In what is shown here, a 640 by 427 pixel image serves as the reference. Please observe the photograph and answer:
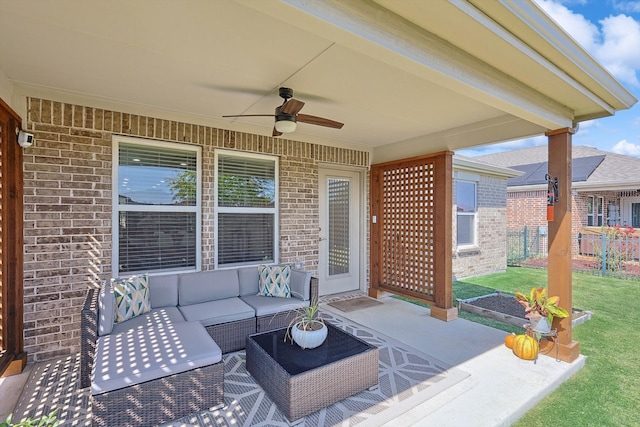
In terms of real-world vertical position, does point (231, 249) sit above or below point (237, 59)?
below

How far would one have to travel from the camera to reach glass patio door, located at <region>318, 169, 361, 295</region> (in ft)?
18.3

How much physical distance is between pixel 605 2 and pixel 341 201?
19.9 ft

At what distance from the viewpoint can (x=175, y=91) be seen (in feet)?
10.6

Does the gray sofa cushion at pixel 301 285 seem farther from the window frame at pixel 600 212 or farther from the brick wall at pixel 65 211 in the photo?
the window frame at pixel 600 212

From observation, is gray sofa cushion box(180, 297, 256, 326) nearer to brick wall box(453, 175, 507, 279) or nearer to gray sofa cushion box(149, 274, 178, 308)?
gray sofa cushion box(149, 274, 178, 308)

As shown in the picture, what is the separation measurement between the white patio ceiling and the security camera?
1.00 ft

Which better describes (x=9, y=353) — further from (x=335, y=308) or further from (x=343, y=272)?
(x=343, y=272)

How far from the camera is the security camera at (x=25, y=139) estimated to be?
298cm

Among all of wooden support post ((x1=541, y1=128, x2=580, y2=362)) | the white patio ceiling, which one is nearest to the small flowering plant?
wooden support post ((x1=541, y1=128, x2=580, y2=362))

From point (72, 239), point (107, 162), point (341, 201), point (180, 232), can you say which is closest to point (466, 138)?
point (341, 201)

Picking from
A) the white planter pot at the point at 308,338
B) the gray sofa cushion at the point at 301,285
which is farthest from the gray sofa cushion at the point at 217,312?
the white planter pot at the point at 308,338

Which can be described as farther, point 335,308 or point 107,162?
point 335,308

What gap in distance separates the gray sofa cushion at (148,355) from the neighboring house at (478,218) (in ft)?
20.0

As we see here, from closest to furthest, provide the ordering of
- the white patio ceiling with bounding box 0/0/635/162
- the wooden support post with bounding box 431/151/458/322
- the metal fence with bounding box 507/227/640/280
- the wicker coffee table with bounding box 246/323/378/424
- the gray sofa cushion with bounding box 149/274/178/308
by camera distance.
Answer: the white patio ceiling with bounding box 0/0/635/162, the wicker coffee table with bounding box 246/323/378/424, the gray sofa cushion with bounding box 149/274/178/308, the wooden support post with bounding box 431/151/458/322, the metal fence with bounding box 507/227/640/280
